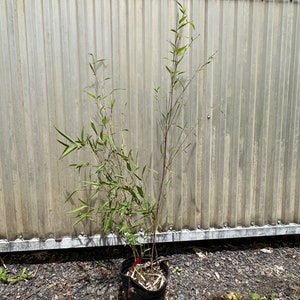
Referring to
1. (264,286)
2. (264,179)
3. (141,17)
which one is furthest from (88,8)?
(264,286)

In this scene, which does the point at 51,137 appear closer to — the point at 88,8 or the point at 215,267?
the point at 88,8

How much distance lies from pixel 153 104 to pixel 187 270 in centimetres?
129

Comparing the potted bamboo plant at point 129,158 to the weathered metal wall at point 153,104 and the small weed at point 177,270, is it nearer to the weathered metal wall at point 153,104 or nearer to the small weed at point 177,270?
the weathered metal wall at point 153,104

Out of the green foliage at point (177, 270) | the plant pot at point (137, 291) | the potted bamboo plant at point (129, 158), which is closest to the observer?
the plant pot at point (137, 291)

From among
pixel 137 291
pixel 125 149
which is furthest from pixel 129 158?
pixel 137 291

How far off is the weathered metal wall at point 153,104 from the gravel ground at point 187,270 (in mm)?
189

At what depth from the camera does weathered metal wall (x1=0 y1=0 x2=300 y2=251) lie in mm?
2223

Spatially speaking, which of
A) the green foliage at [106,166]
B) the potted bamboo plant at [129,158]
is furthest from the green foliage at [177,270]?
the green foliage at [106,166]

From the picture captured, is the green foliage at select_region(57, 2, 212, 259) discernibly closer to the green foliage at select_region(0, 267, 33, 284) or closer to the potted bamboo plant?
the potted bamboo plant

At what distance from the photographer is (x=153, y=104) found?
7.70 ft

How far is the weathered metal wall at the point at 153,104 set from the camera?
2223mm

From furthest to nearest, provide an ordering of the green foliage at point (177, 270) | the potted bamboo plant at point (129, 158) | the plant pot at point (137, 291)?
1. the green foliage at point (177, 270)
2. the potted bamboo plant at point (129, 158)
3. the plant pot at point (137, 291)

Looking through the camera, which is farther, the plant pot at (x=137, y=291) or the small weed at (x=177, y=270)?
the small weed at (x=177, y=270)

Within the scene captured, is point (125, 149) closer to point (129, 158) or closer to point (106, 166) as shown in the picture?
point (129, 158)
